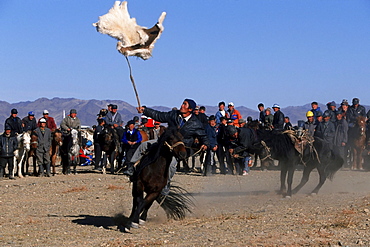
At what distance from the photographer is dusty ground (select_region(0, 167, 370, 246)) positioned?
30.3ft

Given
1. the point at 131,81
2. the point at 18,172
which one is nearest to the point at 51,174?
the point at 18,172

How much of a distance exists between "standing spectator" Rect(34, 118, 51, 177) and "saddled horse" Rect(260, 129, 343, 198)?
928cm

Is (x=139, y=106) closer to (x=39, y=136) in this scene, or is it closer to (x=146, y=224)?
(x=146, y=224)

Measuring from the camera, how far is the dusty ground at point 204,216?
9227 millimetres

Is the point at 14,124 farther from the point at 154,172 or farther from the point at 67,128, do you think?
the point at 154,172

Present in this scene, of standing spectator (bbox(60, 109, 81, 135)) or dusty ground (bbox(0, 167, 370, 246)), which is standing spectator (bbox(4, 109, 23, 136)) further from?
dusty ground (bbox(0, 167, 370, 246))

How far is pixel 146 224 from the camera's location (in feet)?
35.7

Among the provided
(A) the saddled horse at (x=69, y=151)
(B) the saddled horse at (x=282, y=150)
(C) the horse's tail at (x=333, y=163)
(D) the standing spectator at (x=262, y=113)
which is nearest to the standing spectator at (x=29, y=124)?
(A) the saddled horse at (x=69, y=151)

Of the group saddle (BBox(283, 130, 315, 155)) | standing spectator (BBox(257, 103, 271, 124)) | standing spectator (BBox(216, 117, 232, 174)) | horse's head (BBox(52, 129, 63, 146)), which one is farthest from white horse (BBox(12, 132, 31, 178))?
saddle (BBox(283, 130, 315, 155))

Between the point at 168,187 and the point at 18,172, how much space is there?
1143cm

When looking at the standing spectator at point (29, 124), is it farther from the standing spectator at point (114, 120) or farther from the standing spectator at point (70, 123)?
the standing spectator at point (114, 120)

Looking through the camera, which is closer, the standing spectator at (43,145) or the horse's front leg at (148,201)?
the horse's front leg at (148,201)

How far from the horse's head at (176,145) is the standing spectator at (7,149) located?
37.4 ft

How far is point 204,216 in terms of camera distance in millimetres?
11711
